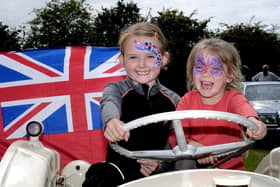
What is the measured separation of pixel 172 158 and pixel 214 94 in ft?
2.46

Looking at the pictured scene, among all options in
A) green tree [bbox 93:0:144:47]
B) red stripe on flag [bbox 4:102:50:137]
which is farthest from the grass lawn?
green tree [bbox 93:0:144:47]

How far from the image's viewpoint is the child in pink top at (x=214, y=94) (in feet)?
9.09

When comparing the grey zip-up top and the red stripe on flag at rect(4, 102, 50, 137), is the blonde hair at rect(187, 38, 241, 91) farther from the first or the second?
the red stripe on flag at rect(4, 102, 50, 137)

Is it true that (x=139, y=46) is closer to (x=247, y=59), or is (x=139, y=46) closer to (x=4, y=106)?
(x=4, y=106)

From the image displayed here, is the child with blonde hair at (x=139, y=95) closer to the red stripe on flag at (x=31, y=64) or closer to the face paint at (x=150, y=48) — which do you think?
the face paint at (x=150, y=48)

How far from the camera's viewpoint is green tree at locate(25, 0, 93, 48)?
25.7 m

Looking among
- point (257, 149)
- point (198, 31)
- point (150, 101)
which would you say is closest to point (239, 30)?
point (198, 31)

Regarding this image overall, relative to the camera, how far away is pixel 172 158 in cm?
220

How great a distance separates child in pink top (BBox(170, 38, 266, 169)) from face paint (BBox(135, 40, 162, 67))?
19 centimetres

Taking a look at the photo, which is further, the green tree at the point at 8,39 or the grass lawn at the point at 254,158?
the green tree at the point at 8,39

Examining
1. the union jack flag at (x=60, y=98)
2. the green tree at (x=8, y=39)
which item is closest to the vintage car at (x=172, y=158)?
the union jack flag at (x=60, y=98)

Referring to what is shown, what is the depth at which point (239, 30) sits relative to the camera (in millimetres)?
29453

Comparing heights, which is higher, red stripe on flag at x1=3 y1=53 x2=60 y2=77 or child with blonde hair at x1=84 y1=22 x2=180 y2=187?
red stripe on flag at x1=3 y1=53 x2=60 y2=77

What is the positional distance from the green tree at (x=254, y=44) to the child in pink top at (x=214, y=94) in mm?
23237
